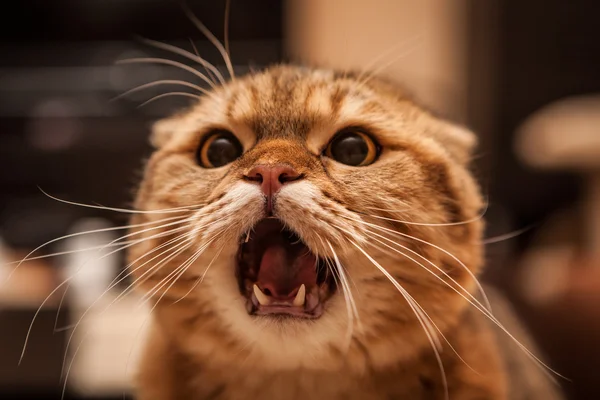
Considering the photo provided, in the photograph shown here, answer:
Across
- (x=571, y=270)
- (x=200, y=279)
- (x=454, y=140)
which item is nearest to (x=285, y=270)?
(x=200, y=279)

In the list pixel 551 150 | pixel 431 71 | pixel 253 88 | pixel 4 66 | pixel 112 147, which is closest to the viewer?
pixel 253 88

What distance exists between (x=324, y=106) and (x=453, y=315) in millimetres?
270

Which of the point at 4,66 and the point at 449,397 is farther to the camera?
the point at 4,66

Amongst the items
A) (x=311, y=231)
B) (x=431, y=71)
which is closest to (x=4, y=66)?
(x=431, y=71)

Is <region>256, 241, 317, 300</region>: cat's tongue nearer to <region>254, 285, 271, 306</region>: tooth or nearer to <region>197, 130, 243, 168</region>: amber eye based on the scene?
<region>254, 285, 271, 306</region>: tooth

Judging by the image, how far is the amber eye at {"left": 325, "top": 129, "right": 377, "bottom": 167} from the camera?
682 mm

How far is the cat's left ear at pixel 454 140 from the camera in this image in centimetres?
76

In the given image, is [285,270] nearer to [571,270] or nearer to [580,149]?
[571,270]

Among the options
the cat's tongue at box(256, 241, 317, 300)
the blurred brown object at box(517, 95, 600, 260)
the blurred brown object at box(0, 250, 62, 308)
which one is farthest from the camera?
the blurred brown object at box(517, 95, 600, 260)

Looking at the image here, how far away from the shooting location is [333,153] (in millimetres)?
680

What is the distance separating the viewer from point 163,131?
2.64ft

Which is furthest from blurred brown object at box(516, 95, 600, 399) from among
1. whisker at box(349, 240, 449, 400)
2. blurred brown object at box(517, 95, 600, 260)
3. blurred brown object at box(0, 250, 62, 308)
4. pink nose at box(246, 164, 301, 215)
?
blurred brown object at box(0, 250, 62, 308)

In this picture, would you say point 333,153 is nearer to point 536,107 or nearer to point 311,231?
point 311,231

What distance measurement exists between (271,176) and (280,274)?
10 centimetres
